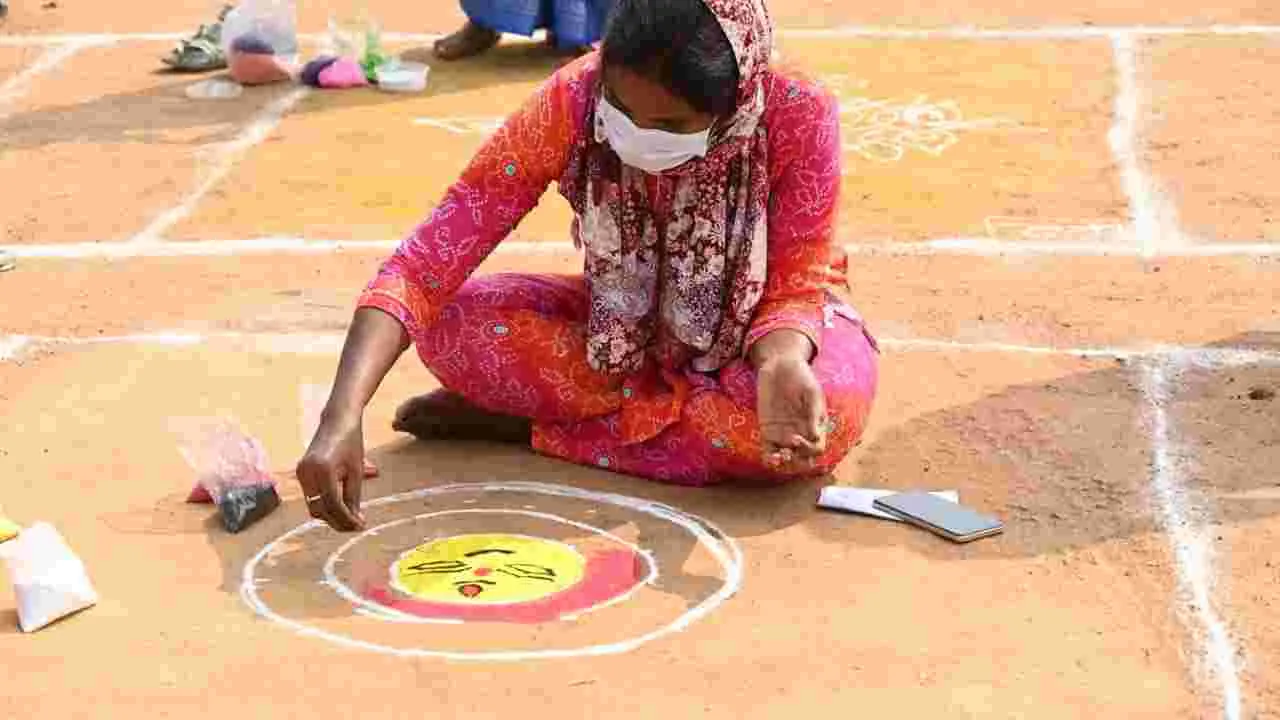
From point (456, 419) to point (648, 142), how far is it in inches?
39.4

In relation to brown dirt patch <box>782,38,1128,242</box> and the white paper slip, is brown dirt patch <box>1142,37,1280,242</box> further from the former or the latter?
the white paper slip

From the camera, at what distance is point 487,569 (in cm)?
380

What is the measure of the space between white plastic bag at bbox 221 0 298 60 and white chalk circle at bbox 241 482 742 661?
4004mm

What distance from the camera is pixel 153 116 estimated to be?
7.35 meters

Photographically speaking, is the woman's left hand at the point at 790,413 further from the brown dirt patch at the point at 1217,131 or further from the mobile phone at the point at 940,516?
the brown dirt patch at the point at 1217,131

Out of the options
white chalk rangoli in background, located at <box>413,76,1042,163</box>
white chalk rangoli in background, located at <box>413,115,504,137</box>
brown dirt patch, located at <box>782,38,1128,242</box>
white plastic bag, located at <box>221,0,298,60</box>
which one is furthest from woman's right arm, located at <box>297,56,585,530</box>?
white plastic bag, located at <box>221,0,298,60</box>

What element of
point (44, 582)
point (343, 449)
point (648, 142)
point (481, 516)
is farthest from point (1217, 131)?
point (44, 582)

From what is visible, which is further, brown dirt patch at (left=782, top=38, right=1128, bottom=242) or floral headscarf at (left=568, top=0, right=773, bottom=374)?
brown dirt patch at (left=782, top=38, right=1128, bottom=242)

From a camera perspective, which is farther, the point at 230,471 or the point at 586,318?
the point at 586,318

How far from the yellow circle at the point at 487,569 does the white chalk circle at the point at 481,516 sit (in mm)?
104

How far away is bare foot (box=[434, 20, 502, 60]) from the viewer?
820cm

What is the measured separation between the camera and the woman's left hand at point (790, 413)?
373cm

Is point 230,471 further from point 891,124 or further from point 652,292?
point 891,124

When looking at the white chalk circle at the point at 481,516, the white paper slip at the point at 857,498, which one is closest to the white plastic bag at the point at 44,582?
the white chalk circle at the point at 481,516
